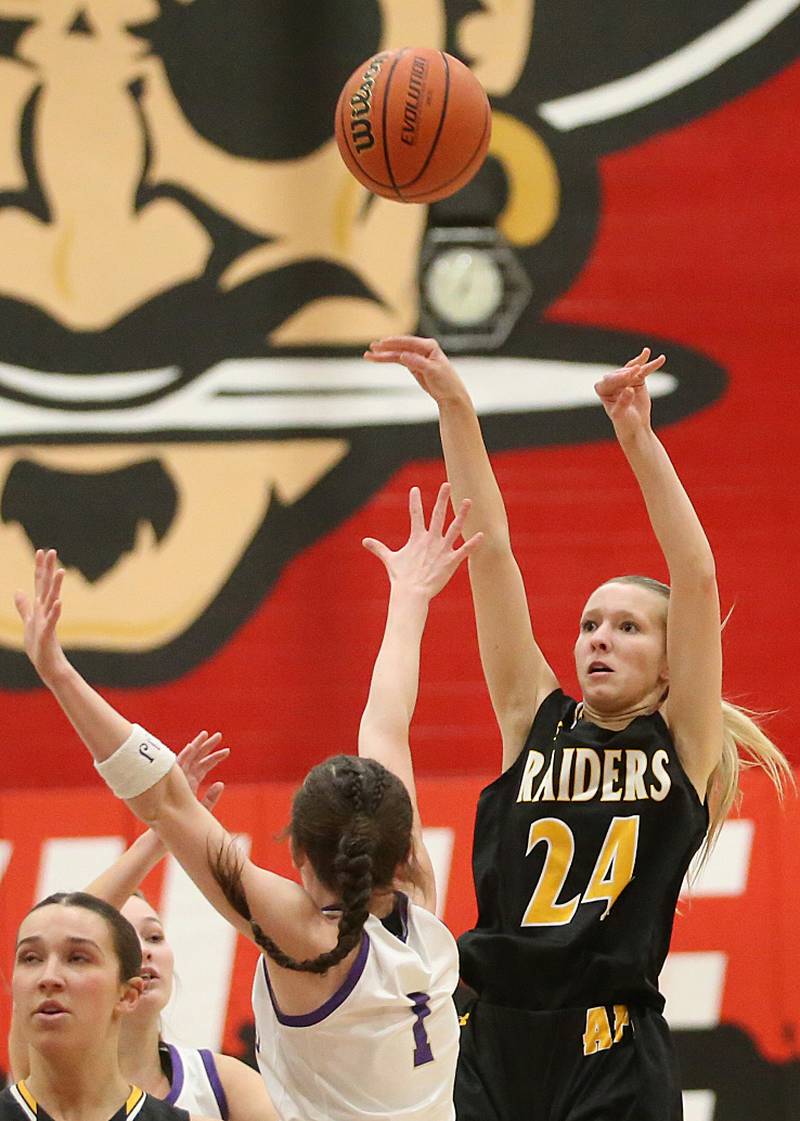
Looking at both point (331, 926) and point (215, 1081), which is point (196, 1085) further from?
point (331, 926)

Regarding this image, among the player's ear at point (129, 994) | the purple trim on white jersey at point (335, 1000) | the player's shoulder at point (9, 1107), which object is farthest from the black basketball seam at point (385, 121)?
the player's shoulder at point (9, 1107)

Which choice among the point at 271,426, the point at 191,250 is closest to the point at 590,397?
the point at 271,426

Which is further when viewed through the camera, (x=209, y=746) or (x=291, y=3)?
(x=291, y=3)

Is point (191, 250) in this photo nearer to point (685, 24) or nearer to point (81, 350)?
point (81, 350)

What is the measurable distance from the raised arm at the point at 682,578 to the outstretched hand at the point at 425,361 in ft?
1.16

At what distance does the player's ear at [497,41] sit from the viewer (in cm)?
729

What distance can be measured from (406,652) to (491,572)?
831 mm

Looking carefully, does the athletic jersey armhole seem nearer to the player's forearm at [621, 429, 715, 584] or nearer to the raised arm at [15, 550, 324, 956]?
the raised arm at [15, 550, 324, 956]

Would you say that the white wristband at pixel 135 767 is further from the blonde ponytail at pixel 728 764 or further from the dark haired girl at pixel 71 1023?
the blonde ponytail at pixel 728 764

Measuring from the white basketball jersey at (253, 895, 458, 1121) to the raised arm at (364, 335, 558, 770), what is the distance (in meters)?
1.38

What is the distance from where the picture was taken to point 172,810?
9.13ft

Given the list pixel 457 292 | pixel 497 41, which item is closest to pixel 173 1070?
pixel 457 292

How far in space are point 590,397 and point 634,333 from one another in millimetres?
355

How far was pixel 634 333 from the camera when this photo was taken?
725 cm
